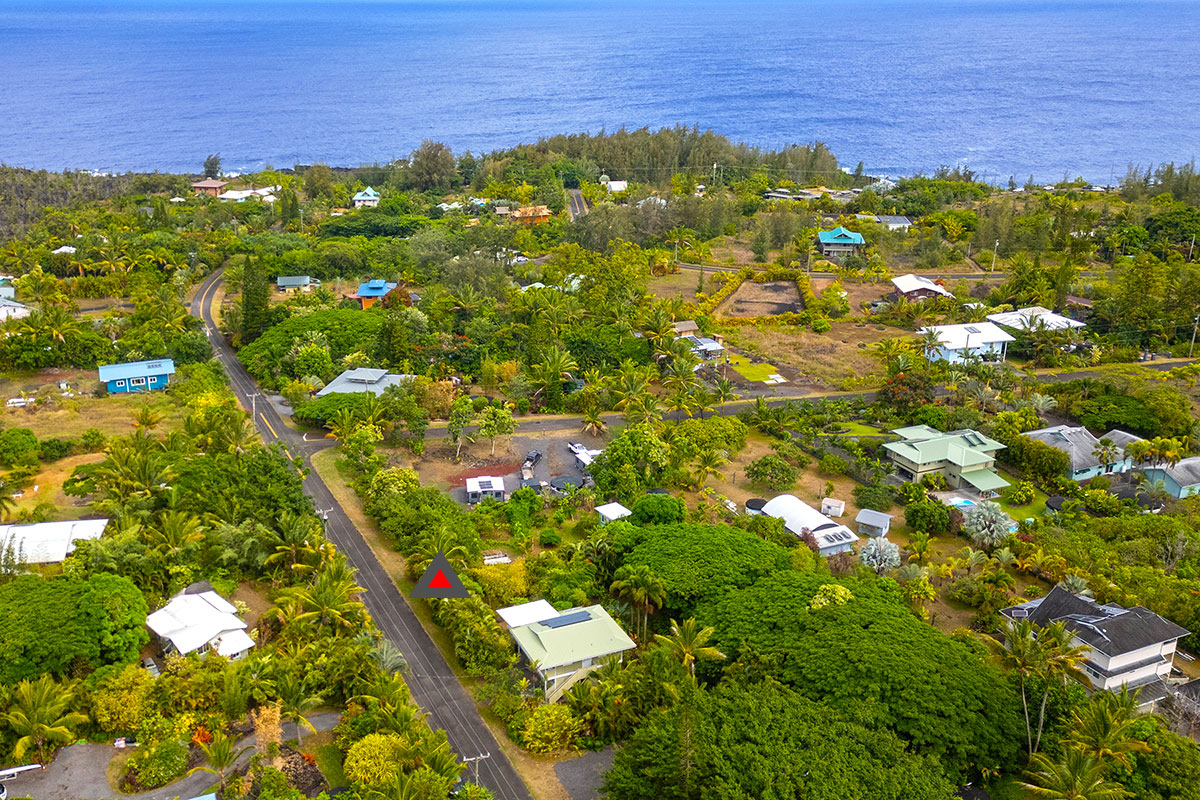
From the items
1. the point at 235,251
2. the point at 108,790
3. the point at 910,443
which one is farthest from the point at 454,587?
the point at 235,251

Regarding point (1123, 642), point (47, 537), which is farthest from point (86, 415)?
point (1123, 642)

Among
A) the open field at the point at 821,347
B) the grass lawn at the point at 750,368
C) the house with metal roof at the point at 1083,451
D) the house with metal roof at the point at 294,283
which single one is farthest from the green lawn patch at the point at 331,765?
the house with metal roof at the point at 294,283

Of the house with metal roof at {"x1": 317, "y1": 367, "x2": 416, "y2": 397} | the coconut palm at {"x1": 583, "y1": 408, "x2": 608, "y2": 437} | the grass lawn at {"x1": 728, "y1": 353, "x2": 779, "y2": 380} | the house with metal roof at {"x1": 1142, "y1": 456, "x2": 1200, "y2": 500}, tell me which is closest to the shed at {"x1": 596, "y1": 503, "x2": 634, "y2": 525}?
the coconut palm at {"x1": 583, "y1": 408, "x2": 608, "y2": 437}

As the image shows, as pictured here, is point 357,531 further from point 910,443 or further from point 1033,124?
point 1033,124

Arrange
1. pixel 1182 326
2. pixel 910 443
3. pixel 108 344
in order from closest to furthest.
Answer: pixel 910 443 < pixel 108 344 < pixel 1182 326

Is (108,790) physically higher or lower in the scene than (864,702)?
lower

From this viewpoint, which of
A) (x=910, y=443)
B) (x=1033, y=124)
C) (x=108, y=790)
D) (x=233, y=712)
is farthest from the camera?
(x=1033, y=124)

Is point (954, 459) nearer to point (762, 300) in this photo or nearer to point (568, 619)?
point (568, 619)
